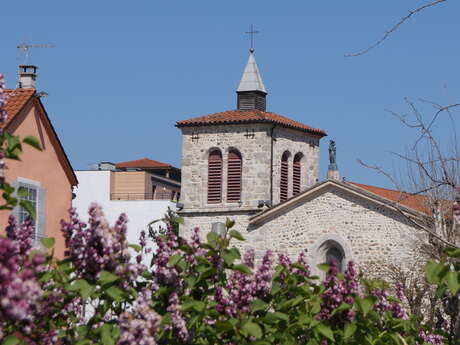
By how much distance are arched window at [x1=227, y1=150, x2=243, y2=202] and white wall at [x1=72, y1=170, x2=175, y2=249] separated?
37.8 feet

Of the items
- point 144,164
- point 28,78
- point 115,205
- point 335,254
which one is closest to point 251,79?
point 335,254

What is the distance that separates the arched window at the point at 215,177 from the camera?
148 ft

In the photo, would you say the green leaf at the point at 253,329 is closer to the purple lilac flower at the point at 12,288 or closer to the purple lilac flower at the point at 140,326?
the purple lilac flower at the point at 140,326

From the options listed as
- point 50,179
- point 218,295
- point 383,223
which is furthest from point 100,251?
point 383,223

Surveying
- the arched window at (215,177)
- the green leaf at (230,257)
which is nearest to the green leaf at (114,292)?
the green leaf at (230,257)

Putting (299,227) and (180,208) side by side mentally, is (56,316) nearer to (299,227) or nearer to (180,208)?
(299,227)

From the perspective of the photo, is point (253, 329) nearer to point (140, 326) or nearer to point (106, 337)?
point (106, 337)

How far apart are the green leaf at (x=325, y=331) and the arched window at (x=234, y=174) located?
38.0 m

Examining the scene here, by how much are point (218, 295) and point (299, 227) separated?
31688 mm

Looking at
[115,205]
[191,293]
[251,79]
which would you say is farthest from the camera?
[115,205]

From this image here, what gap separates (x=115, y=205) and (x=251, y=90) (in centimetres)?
1661

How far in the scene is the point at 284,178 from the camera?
45.9 m

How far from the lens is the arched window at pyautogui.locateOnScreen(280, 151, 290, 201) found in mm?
45656

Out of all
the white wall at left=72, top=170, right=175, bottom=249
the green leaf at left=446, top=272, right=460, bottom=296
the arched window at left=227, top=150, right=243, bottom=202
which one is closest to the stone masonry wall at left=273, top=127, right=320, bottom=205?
the arched window at left=227, top=150, right=243, bottom=202
